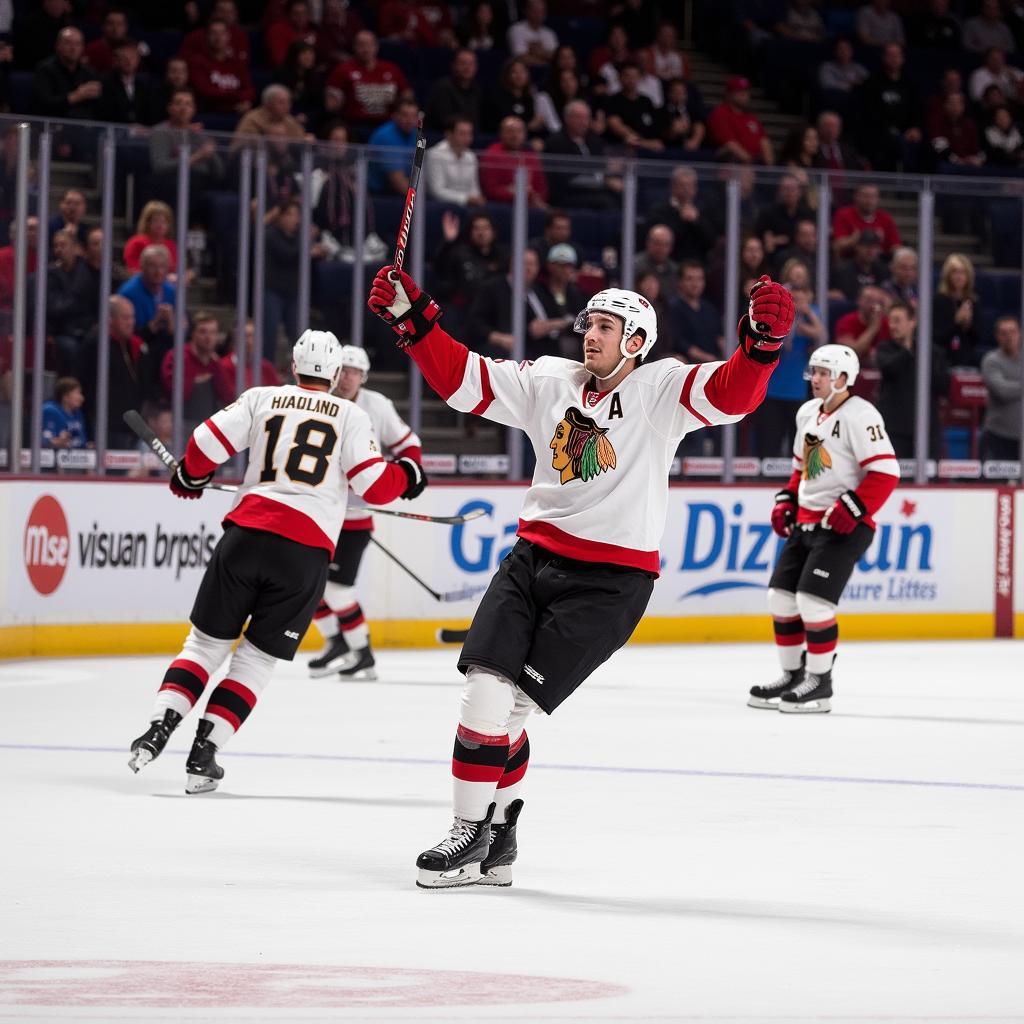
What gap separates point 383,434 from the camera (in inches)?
368

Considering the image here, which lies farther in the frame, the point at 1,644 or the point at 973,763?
the point at 1,644

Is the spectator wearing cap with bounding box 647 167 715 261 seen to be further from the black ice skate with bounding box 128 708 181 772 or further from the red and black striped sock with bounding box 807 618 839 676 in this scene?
the black ice skate with bounding box 128 708 181 772

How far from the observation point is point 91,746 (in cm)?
684

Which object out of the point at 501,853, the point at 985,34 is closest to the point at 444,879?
the point at 501,853

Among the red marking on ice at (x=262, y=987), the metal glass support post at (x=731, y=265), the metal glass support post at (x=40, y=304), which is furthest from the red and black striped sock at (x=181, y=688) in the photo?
the metal glass support post at (x=731, y=265)

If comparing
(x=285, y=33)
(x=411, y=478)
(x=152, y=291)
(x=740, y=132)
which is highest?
(x=285, y=33)

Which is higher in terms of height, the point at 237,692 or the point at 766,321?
the point at 766,321

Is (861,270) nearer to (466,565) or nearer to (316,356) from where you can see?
(466,565)


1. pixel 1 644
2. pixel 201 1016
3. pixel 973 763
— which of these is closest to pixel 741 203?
pixel 1 644

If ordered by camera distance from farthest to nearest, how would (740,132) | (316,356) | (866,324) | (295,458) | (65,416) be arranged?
(740,132) < (866,324) < (65,416) < (316,356) < (295,458)

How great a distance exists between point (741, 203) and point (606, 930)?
8.00m

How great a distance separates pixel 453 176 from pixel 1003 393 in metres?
3.51

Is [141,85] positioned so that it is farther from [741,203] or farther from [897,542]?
[897,542]

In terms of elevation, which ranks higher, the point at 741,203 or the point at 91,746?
the point at 741,203
